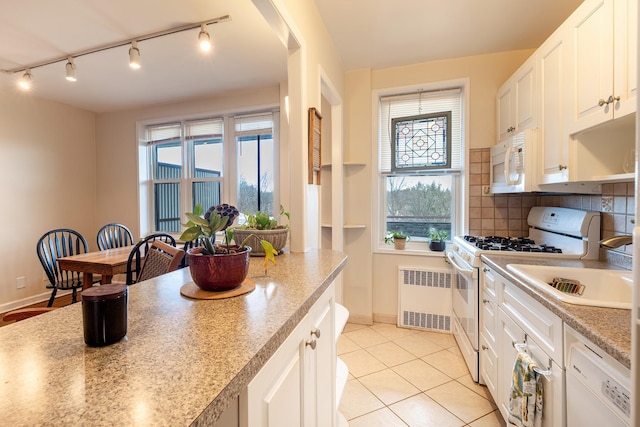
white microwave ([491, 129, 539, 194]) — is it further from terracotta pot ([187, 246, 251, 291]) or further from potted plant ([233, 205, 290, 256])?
terracotta pot ([187, 246, 251, 291])

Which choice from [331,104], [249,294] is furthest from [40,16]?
[249,294]

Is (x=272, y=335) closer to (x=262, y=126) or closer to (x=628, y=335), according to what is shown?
(x=628, y=335)

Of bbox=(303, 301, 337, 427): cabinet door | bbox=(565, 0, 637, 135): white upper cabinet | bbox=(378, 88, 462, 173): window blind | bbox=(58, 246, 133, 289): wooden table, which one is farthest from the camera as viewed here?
bbox=(378, 88, 462, 173): window blind

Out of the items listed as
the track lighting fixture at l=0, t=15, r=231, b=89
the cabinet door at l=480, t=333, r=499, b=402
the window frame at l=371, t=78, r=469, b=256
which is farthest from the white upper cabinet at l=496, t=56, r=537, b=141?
the track lighting fixture at l=0, t=15, r=231, b=89

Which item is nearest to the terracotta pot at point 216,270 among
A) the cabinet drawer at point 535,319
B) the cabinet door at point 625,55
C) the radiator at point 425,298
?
the cabinet drawer at point 535,319

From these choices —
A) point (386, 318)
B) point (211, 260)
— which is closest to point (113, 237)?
point (386, 318)

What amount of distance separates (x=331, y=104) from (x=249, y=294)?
2299 mm

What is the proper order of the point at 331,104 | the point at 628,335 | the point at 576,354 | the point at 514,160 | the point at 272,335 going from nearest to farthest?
the point at 272,335 < the point at 628,335 < the point at 576,354 < the point at 514,160 < the point at 331,104

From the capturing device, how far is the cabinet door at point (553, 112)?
163cm

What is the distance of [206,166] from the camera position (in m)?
3.88

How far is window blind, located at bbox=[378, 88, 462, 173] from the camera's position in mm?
2850

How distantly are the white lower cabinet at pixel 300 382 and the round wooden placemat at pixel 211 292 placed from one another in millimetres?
210

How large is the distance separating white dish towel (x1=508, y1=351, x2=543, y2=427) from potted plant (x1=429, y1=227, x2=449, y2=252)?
162cm

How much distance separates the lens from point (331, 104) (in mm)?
2787
